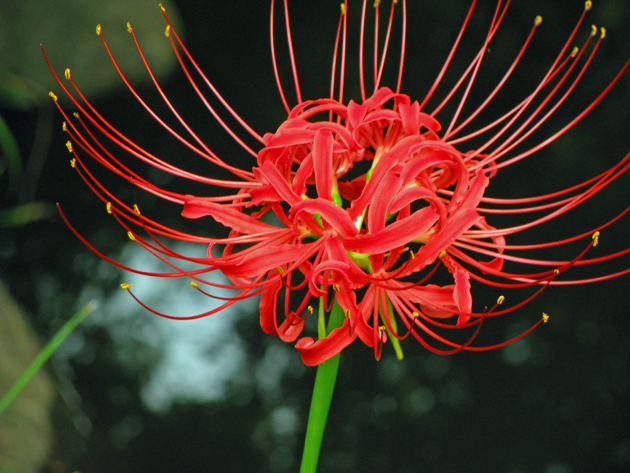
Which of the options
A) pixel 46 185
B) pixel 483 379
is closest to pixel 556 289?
pixel 483 379

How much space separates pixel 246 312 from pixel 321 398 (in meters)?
0.74

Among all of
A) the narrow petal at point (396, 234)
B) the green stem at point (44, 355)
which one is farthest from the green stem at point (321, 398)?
the green stem at point (44, 355)

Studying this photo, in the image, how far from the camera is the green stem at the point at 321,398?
0.36 m

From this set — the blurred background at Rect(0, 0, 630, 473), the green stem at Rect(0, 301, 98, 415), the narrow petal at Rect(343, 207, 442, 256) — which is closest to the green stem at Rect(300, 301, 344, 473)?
the narrow petal at Rect(343, 207, 442, 256)

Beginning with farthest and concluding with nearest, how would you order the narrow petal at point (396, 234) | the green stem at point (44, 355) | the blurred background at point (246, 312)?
the blurred background at point (246, 312)
the green stem at point (44, 355)
the narrow petal at point (396, 234)

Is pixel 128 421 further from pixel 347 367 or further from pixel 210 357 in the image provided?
pixel 347 367

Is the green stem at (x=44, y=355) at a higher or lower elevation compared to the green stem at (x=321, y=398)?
higher

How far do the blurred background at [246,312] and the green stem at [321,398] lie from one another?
0.67 metres

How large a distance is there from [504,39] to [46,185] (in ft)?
3.52

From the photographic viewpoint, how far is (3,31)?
3.34 ft

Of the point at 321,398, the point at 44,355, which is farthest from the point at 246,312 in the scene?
the point at 321,398

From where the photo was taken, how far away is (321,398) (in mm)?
366

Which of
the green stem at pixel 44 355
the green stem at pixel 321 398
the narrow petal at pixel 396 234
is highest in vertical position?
the green stem at pixel 44 355

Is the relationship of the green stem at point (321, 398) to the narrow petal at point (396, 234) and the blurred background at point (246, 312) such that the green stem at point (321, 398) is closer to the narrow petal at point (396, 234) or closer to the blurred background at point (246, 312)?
the narrow petal at point (396, 234)
